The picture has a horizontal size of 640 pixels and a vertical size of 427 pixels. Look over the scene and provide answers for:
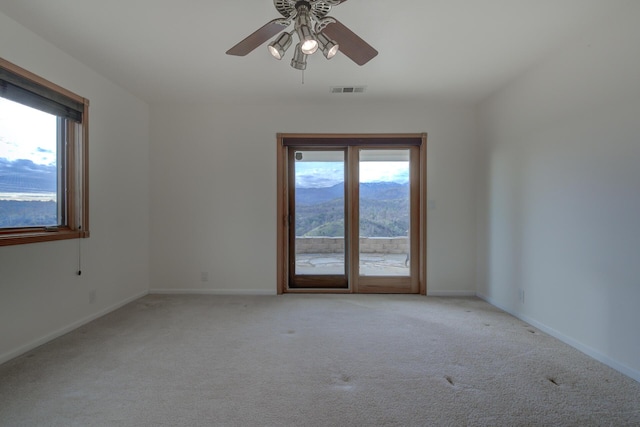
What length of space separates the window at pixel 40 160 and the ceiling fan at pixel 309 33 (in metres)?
1.76

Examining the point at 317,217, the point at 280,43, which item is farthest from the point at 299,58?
the point at 317,217

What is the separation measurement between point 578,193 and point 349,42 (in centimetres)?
219

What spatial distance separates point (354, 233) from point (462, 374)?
2.18 meters

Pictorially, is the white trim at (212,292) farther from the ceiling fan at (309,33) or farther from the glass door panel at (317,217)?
the ceiling fan at (309,33)

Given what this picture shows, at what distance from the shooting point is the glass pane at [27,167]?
225cm

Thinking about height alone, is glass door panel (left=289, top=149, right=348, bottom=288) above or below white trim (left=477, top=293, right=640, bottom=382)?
above

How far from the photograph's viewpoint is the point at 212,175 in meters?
3.87

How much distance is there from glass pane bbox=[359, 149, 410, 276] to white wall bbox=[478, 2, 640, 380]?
1109 mm

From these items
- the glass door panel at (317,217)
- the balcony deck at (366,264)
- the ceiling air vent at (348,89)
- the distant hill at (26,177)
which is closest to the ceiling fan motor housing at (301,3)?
the ceiling air vent at (348,89)

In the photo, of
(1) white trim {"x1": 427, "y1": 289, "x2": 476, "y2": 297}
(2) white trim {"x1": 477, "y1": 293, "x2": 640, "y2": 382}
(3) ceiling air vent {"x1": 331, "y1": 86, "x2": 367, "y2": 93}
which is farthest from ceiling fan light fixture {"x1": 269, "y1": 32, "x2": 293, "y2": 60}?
(1) white trim {"x1": 427, "y1": 289, "x2": 476, "y2": 297}

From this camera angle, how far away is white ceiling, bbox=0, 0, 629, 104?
6.63ft

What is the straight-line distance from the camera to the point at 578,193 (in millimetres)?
2359

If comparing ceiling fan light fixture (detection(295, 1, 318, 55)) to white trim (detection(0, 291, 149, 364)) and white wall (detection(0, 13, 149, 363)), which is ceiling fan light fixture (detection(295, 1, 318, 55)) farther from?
white trim (detection(0, 291, 149, 364))

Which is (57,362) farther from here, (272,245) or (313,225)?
(313,225)
